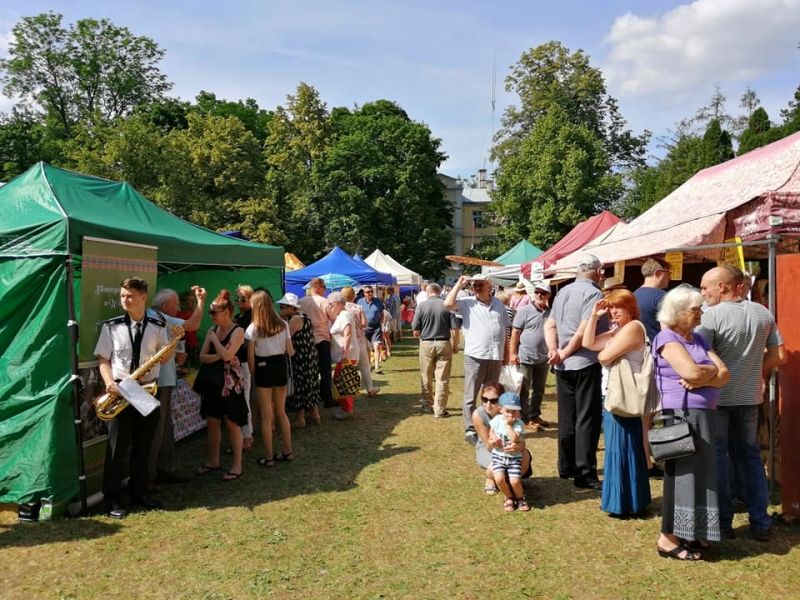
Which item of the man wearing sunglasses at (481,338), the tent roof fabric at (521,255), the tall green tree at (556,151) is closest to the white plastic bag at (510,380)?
the man wearing sunglasses at (481,338)

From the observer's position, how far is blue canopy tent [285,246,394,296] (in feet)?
51.9

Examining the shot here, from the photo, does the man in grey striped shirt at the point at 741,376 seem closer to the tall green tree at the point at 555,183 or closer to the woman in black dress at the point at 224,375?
the woman in black dress at the point at 224,375

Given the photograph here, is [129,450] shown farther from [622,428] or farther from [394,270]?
[394,270]

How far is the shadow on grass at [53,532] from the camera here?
407cm

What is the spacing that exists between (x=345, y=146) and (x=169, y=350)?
3252cm

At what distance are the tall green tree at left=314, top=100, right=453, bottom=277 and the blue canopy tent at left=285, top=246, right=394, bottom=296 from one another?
1830 cm

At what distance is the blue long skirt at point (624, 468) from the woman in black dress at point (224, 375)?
10.2 ft

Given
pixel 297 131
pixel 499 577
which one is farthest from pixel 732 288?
pixel 297 131

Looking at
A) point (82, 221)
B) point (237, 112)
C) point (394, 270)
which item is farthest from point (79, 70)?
point (82, 221)

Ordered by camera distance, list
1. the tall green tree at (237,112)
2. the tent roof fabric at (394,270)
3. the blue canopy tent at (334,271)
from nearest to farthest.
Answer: the blue canopy tent at (334,271)
the tent roof fabric at (394,270)
the tall green tree at (237,112)

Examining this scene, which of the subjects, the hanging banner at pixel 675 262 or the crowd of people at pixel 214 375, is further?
the hanging banner at pixel 675 262

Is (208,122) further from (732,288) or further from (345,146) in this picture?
(732,288)

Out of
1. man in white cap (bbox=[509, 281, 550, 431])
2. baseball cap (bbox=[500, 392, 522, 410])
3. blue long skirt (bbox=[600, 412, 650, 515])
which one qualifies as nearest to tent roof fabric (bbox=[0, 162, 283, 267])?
baseball cap (bbox=[500, 392, 522, 410])

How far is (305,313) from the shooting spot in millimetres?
7949
